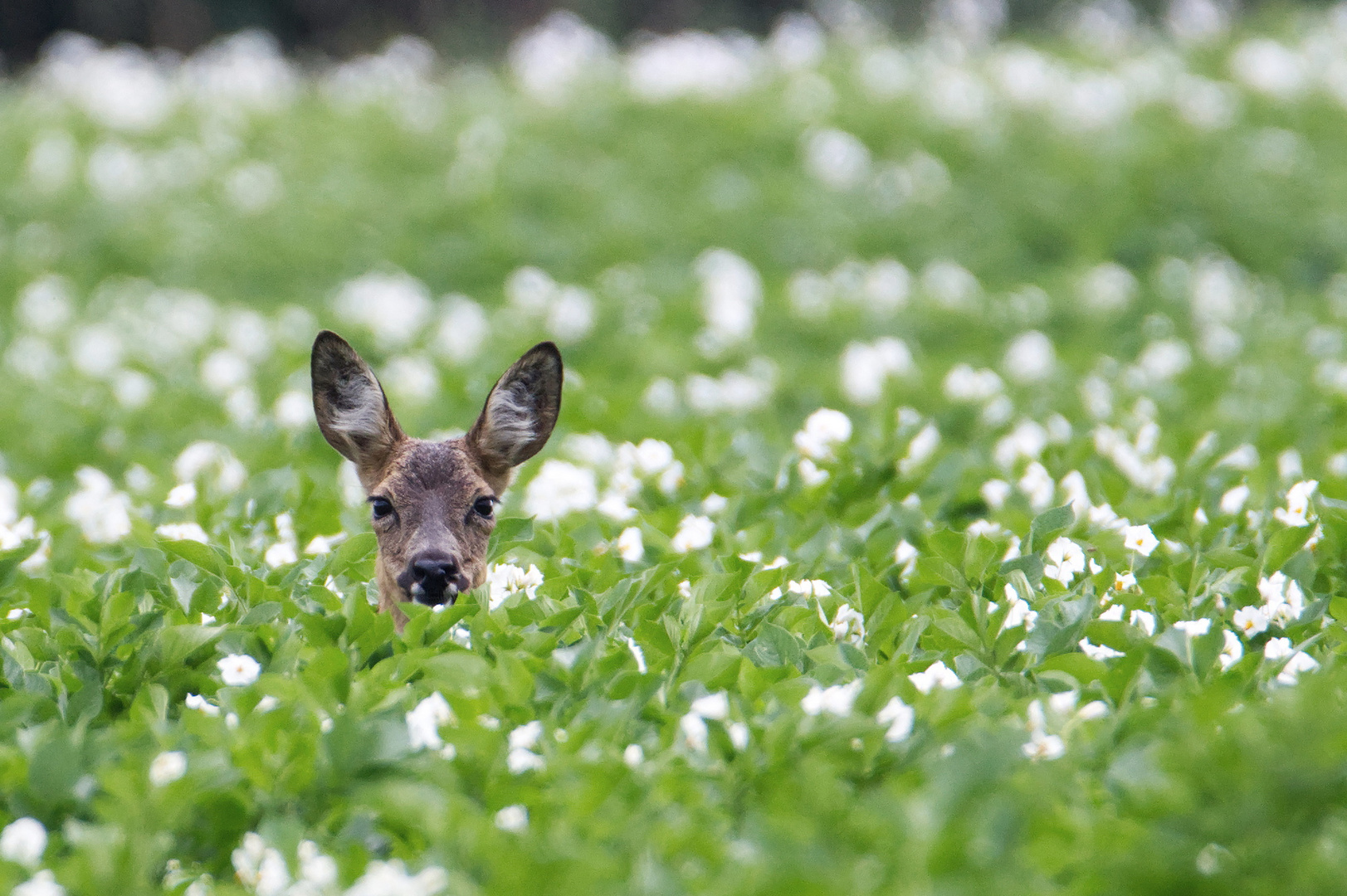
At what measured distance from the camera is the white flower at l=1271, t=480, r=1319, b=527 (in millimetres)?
4688

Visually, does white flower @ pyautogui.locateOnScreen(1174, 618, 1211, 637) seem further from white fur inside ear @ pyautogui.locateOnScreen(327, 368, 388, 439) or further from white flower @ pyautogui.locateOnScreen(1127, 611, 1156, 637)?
white fur inside ear @ pyautogui.locateOnScreen(327, 368, 388, 439)

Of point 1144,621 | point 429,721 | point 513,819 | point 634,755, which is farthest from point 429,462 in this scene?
point 1144,621

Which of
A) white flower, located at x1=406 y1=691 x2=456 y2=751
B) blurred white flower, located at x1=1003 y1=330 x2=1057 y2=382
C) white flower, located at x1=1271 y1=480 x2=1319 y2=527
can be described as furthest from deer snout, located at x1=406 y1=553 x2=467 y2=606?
blurred white flower, located at x1=1003 y1=330 x2=1057 y2=382

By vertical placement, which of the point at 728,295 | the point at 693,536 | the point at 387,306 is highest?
the point at 693,536

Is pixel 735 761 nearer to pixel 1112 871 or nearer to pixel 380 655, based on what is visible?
pixel 1112 871

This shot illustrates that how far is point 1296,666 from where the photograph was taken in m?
3.79

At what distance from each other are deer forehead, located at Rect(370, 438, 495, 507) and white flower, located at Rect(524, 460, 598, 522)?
1.35 metres

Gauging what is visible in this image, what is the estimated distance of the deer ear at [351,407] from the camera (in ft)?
14.2

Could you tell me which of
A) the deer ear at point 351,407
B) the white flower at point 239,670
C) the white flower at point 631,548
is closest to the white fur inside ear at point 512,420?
the deer ear at point 351,407

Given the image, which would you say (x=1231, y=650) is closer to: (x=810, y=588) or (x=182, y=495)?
(x=810, y=588)

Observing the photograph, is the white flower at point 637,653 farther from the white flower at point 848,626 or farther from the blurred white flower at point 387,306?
the blurred white flower at point 387,306

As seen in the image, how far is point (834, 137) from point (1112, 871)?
12.4m

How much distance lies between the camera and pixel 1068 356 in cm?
980

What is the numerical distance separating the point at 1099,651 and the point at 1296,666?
0.46m
